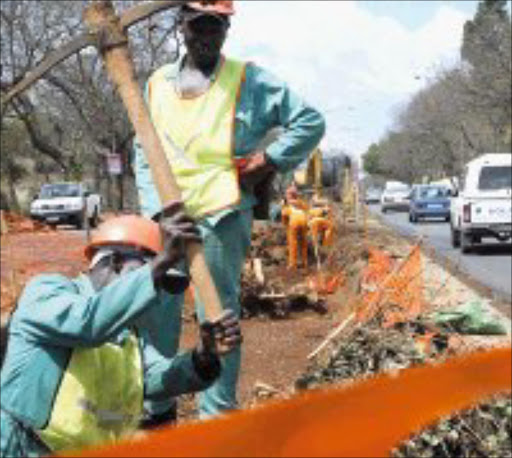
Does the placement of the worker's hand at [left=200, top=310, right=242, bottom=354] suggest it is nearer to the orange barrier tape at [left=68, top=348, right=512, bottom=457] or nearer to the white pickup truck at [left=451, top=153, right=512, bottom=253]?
the orange barrier tape at [left=68, top=348, right=512, bottom=457]

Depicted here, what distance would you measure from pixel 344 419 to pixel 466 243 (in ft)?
77.0

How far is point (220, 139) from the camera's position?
15.0 feet

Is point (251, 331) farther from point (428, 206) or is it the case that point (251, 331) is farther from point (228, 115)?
point (428, 206)

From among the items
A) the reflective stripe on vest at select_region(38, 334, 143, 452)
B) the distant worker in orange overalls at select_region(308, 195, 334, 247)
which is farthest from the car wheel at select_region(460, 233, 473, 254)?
the reflective stripe on vest at select_region(38, 334, 143, 452)

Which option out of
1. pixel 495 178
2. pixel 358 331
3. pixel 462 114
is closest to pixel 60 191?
pixel 495 178

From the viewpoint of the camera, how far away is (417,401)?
2566mm

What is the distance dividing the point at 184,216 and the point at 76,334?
46 cm

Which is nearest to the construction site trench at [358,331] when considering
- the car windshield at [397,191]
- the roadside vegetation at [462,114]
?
the roadside vegetation at [462,114]

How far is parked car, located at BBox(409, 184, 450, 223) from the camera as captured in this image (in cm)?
4794

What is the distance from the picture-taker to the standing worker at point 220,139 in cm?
456

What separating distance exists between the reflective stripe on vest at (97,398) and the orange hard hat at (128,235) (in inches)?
10.5

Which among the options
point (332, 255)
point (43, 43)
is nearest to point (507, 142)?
point (43, 43)

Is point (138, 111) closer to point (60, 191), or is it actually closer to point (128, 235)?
point (128, 235)

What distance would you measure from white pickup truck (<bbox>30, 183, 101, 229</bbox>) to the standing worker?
123 ft
